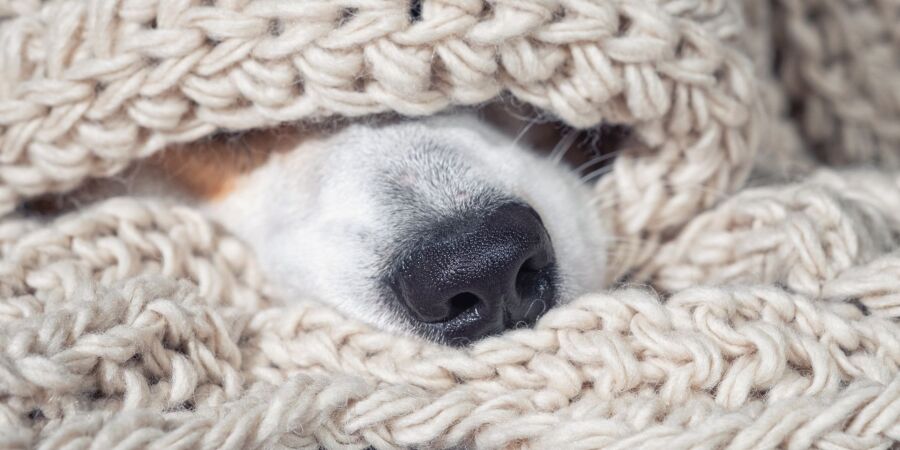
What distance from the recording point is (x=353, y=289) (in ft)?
2.94

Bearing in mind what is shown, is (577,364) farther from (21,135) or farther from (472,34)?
(21,135)

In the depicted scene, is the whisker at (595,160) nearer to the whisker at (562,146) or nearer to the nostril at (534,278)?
the whisker at (562,146)

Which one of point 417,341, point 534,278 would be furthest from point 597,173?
point 417,341

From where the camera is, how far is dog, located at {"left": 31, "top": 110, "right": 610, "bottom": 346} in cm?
82

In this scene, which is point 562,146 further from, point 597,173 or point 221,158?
point 221,158

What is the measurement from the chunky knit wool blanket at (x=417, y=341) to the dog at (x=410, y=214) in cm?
4

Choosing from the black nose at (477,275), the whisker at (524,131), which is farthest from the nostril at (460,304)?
the whisker at (524,131)

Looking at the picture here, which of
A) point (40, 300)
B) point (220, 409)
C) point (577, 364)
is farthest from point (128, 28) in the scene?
point (577, 364)

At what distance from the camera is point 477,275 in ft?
2.59

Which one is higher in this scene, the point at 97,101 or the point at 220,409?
the point at 97,101

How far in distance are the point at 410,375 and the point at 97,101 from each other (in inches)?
16.3

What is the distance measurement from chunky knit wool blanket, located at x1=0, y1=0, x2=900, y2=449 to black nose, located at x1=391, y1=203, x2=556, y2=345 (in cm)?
4

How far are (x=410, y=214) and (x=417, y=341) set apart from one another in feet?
0.41

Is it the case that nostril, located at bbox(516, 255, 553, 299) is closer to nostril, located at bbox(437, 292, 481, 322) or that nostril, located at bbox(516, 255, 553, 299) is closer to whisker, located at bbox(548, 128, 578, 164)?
nostril, located at bbox(437, 292, 481, 322)
